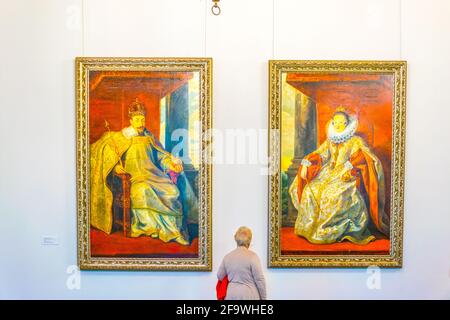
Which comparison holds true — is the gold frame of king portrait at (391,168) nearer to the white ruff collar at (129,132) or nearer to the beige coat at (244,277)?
the beige coat at (244,277)

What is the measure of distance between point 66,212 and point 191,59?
245 centimetres

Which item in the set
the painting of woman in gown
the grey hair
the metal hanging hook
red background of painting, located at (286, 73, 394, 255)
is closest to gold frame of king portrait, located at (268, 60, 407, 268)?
red background of painting, located at (286, 73, 394, 255)

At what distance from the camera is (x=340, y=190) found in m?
6.64

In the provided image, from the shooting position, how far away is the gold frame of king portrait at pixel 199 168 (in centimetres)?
657

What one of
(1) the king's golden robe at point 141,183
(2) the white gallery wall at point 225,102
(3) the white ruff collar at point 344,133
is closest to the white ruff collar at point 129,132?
(1) the king's golden robe at point 141,183

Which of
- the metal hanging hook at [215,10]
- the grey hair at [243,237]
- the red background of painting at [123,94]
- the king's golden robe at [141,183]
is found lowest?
the grey hair at [243,237]

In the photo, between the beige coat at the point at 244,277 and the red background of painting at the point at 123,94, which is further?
the red background of painting at the point at 123,94

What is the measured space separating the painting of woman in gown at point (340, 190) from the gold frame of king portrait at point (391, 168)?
17 cm

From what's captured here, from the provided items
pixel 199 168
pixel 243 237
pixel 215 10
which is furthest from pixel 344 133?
pixel 215 10

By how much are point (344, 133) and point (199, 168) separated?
5.98ft

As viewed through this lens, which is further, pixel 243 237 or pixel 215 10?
pixel 215 10

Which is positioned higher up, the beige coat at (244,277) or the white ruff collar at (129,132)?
the white ruff collar at (129,132)

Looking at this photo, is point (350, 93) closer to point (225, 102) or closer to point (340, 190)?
point (340, 190)

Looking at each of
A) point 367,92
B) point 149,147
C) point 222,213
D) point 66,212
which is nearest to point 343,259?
point 222,213
